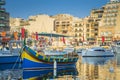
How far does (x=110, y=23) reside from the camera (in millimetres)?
127625

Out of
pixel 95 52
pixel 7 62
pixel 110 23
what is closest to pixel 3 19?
pixel 110 23

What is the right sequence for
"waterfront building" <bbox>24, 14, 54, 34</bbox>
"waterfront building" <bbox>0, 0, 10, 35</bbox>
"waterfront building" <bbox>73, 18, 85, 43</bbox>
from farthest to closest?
1. "waterfront building" <bbox>24, 14, 54, 34</bbox>
2. "waterfront building" <bbox>73, 18, 85, 43</bbox>
3. "waterfront building" <bbox>0, 0, 10, 35</bbox>

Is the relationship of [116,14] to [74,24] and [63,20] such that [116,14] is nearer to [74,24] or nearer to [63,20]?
[74,24]

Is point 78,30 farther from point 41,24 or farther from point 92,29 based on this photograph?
point 41,24

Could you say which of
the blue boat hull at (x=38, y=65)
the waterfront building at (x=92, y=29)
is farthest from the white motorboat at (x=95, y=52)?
the waterfront building at (x=92, y=29)

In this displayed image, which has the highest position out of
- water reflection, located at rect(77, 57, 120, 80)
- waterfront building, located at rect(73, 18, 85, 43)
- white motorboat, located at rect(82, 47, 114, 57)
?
waterfront building, located at rect(73, 18, 85, 43)

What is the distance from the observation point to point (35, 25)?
15588 cm

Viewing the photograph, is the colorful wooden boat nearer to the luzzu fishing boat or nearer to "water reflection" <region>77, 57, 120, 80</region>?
the luzzu fishing boat

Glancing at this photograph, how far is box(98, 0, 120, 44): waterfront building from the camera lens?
123500 mm

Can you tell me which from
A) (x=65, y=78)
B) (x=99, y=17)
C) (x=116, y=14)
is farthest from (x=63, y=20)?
(x=65, y=78)

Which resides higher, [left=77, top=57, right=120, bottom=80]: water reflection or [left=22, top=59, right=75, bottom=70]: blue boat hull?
[left=22, top=59, right=75, bottom=70]: blue boat hull

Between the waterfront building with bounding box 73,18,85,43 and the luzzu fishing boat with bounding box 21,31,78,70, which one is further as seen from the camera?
the waterfront building with bounding box 73,18,85,43

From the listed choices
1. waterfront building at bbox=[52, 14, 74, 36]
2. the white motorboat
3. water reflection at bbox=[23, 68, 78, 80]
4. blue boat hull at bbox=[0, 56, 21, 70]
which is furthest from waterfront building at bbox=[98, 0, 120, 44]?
water reflection at bbox=[23, 68, 78, 80]

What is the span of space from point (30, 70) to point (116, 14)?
308 feet
